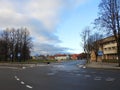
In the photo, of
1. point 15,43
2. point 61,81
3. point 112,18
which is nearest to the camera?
point 61,81

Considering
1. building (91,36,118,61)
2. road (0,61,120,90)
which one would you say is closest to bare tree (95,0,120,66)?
road (0,61,120,90)

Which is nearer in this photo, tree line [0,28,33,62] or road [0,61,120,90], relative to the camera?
road [0,61,120,90]

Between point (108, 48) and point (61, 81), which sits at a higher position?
point (108, 48)

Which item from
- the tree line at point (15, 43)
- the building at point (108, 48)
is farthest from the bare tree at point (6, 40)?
the building at point (108, 48)

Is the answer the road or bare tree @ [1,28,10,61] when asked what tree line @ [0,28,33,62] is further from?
the road

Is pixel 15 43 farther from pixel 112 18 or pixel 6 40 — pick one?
pixel 112 18

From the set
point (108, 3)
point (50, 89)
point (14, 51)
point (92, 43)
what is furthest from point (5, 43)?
point (50, 89)

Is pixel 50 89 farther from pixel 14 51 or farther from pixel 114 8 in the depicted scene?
pixel 14 51

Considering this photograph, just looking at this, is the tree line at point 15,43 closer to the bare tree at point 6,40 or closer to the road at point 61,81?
the bare tree at point 6,40

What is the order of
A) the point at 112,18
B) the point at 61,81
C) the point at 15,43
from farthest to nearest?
the point at 15,43 → the point at 112,18 → the point at 61,81

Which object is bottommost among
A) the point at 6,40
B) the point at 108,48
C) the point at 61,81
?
the point at 61,81

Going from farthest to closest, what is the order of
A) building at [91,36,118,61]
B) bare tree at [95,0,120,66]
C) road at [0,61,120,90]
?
building at [91,36,118,61]
bare tree at [95,0,120,66]
road at [0,61,120,90]

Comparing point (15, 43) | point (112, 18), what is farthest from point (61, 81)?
point (15, 43)

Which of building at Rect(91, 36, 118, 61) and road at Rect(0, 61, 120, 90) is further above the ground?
building at Rect(91, 36, 118, 61)
